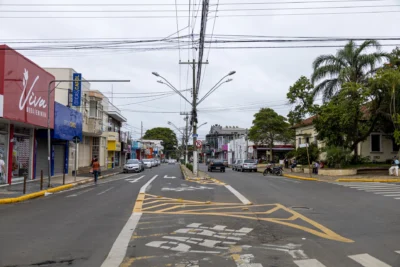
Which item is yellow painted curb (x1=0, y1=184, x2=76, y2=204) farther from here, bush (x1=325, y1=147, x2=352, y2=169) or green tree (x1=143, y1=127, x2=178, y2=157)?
green tree (x1=143, y1=127, x2=178, y2=157)

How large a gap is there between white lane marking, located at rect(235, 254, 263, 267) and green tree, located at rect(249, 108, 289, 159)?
45.4 meters

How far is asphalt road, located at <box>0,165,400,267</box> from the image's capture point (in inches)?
253

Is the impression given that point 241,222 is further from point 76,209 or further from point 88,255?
point 76,209

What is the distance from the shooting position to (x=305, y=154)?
40.9 meters

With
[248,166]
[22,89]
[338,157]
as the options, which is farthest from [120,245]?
[248,166]

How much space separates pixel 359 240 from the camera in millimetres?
7883

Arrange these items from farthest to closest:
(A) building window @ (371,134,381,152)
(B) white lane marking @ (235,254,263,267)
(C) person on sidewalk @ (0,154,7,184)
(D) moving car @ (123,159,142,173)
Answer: (D) moving car @ (123,159,142,173) < (A) building window @ (371,134,381,152) < (C) person on sidewalk @ (0,154,7,184) < (B) white lane marking @ (235,254,263,267)

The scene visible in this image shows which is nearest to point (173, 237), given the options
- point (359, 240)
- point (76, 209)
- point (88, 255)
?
point (88, 255)

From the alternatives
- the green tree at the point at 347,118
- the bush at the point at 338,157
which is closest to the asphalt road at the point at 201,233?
the green tree at the point at 347,118

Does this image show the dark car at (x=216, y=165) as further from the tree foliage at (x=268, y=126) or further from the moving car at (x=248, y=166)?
the tree foliage at (x=268, y=126)

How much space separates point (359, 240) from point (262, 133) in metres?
44.3

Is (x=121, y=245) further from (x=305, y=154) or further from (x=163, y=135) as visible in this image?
(x=163, y=135)

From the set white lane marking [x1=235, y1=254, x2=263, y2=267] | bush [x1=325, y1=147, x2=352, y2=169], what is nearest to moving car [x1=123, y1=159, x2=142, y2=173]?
bush [x1=325, y1=147, x2=352, y2=169]

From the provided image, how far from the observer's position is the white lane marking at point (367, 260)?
20.0 feet
